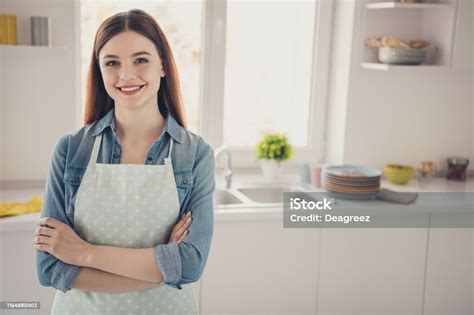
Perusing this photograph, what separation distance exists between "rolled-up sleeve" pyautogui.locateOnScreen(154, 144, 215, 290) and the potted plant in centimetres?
157

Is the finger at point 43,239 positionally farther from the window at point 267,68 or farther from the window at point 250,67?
the window at point 267,68

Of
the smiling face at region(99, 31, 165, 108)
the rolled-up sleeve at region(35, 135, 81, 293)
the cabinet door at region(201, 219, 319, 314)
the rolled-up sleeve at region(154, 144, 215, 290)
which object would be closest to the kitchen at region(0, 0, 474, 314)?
the cabinet door at region(201, 219, 319, 314)

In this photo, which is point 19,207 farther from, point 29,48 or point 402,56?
Result: point 402,56

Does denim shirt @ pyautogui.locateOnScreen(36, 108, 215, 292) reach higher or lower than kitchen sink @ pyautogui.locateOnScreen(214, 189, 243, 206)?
higher

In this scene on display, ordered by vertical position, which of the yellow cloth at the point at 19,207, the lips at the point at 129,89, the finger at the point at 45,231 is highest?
the lips at the point at 129,89

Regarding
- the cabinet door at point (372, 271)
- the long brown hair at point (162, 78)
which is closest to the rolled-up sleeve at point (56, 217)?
the long brown hair at point (162, 78)

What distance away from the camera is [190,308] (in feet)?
5.94

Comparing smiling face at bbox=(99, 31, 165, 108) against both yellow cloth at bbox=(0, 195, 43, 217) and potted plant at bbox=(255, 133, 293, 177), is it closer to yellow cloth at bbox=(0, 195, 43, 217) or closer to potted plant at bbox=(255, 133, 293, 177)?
yellow cloth at bbox=(0, 195, 43, 217)

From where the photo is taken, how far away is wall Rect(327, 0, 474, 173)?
136 inches

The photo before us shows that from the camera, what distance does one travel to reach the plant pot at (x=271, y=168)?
11.1 ft

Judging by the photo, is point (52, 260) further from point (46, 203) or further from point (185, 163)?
point (185, 163)

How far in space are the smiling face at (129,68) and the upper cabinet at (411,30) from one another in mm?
1882

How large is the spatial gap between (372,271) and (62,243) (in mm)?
1779

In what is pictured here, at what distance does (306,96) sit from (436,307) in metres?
1.34
